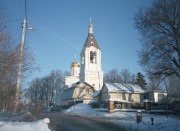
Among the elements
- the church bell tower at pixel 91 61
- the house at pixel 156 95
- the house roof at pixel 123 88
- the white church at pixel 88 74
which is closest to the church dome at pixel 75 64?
the white church at pixel 88 74

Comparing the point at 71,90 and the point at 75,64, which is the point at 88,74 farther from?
the point at 75,64

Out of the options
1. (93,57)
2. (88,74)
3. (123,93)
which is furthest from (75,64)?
(123,93)

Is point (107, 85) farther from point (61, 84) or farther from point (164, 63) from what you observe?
point (61, 84)

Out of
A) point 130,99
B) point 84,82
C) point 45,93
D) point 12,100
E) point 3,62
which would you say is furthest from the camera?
Result: point 45,93

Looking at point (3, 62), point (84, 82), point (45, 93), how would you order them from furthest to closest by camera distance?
point (45, 93)
point (84, 82)
point (3, 62)

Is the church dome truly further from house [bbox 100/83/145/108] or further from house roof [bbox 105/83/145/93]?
house roof [bbox 105/83/145/93]

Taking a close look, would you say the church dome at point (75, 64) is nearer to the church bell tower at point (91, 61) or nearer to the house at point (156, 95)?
the church bell tower at point (91, 61)

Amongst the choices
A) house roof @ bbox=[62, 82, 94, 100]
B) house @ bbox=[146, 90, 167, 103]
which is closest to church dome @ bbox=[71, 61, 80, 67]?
house roof @ bbox=[62, 82, 94, 100]

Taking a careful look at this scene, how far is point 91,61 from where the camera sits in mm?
79375

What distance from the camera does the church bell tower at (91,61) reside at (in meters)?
77.7

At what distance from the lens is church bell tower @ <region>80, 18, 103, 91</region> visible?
77.7 meters

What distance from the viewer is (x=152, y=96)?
57.1 meters

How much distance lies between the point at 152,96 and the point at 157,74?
2558 centimetres

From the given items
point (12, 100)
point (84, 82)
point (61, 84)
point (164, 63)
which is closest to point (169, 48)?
point (164, 63)
